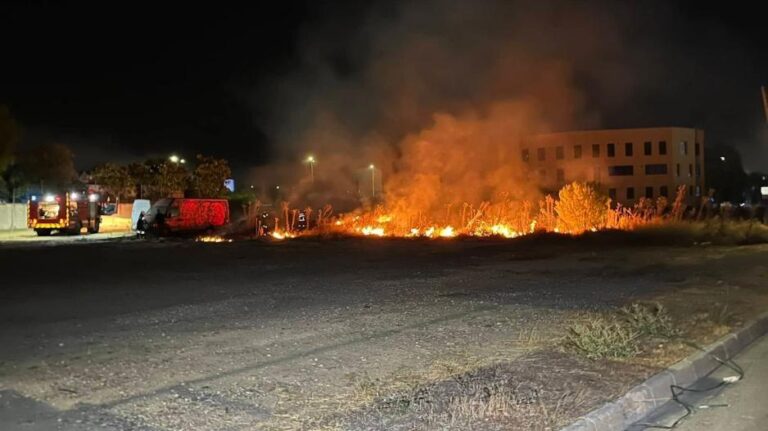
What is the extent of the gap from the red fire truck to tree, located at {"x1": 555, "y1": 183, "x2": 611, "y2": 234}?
15983 millimetres

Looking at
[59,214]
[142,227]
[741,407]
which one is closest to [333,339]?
[741,407]

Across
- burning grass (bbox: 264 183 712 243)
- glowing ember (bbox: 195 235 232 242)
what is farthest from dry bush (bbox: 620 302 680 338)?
glowing ember (bbox: 195 235 232 242)

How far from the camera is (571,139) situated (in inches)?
3071

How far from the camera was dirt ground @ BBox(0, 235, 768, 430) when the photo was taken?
563 centimetres

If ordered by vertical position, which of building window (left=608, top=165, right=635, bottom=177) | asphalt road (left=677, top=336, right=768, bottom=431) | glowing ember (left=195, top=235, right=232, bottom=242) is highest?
building window (left=608, top=165, right=635, bottom=177)

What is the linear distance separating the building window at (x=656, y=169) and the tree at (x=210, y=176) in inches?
1727

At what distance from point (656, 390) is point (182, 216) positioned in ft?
98.1

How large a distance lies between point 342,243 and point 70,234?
1943cm

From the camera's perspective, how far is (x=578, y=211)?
29422mm

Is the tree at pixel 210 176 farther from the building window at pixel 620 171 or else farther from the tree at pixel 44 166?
the building window at pixel 620 171

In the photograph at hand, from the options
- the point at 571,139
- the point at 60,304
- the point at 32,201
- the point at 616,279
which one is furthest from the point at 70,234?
the point at 571,139

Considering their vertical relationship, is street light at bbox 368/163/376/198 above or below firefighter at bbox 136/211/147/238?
above

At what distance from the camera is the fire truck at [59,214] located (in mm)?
38438

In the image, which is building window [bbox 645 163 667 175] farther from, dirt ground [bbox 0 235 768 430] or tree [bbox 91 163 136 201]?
dirt ground [bbox 0 235 768 430]
